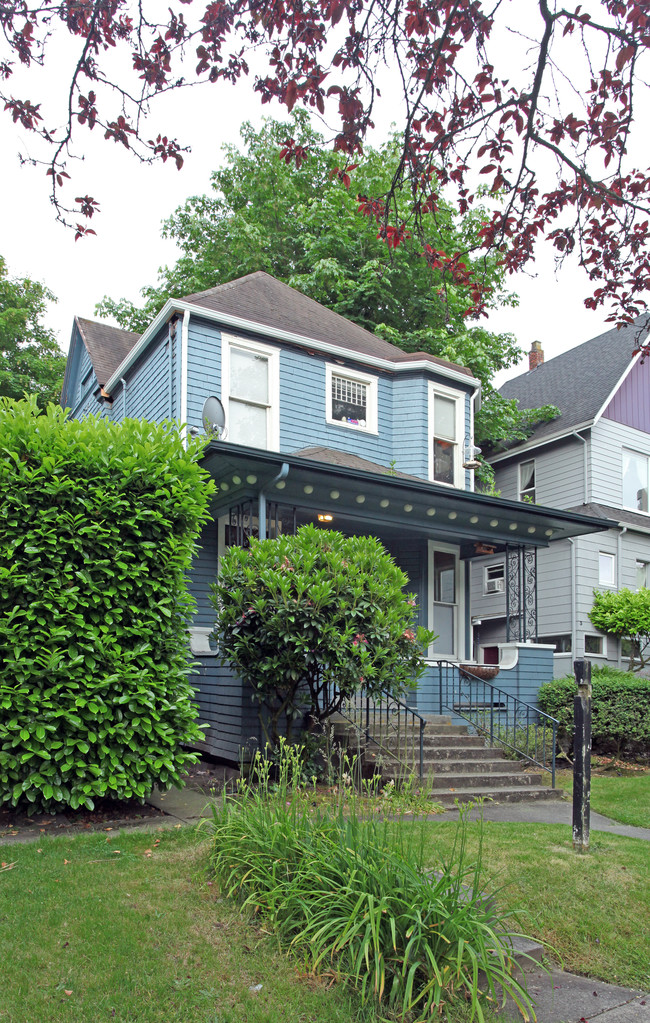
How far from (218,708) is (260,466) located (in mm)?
3112

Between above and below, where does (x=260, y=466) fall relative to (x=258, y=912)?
above

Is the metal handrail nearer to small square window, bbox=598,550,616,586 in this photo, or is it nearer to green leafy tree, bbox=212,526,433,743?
green leafy tree, bbox=212,526,433,743

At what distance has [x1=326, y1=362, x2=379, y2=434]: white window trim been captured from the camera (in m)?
14.2

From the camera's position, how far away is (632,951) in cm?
448

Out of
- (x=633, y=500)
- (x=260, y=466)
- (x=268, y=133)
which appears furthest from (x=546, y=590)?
(x=268, y=133)

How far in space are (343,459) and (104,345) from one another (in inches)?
310

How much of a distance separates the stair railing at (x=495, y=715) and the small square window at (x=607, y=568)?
742 cm

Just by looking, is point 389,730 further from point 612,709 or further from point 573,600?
point 573,600

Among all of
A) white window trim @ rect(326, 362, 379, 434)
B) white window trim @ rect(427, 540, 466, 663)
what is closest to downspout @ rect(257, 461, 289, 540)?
white window trim @ rect(326, 362, 379, 434)

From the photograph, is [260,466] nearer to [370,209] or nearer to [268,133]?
[370,209]

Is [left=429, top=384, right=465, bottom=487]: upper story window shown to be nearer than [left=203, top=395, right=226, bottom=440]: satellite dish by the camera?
No

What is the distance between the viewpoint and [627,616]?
1775 cm

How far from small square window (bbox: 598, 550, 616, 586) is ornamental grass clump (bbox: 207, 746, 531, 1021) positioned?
51.6ft

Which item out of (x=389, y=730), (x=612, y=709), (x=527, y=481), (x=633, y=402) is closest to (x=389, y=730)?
(x=389, y=730)
